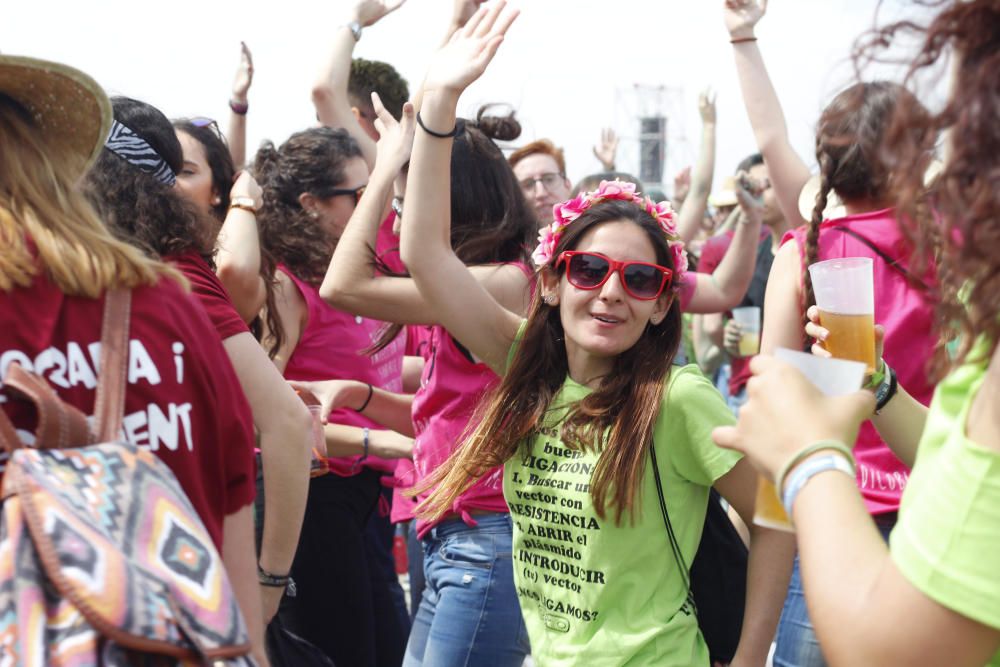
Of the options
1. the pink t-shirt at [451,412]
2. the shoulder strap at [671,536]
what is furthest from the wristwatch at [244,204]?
the shoulder strap at [671,536]

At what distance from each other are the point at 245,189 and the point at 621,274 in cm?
146

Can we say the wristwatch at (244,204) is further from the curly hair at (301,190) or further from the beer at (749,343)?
the beer at (749,343)

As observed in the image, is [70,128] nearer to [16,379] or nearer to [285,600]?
[16,379]

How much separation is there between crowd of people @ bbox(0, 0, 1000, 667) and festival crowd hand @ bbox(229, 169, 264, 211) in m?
0.05

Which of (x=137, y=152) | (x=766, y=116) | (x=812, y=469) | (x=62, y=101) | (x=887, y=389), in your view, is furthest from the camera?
(x=766, y=116)

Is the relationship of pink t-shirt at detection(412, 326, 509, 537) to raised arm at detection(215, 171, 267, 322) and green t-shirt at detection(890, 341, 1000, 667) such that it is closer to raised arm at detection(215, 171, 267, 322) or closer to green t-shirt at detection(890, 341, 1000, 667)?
raised arm at detection(215, 171, 267, 322)

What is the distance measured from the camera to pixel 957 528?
1.27 metres

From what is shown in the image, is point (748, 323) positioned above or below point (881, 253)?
below

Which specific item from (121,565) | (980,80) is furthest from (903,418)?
(121,565)

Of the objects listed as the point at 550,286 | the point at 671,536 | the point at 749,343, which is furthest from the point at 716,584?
the point at 749,343

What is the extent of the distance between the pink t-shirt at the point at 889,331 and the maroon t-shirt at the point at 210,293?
1393 mm

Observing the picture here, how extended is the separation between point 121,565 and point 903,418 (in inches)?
60.2

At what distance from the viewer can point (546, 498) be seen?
2.67 metres

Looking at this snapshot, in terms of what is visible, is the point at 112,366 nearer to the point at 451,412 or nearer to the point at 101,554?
the point at 101,554
